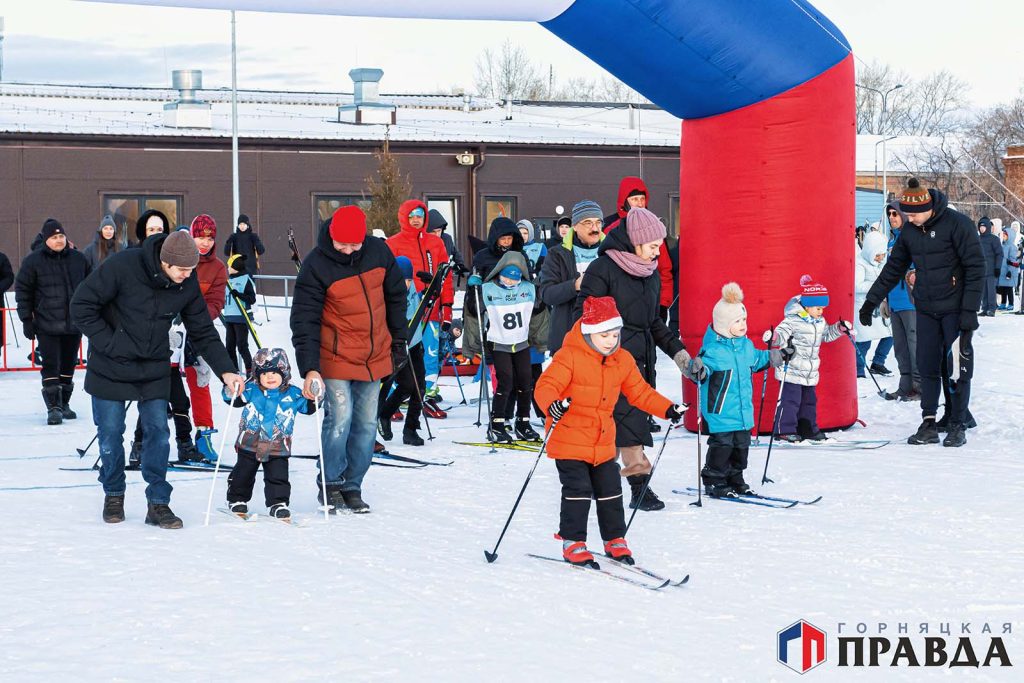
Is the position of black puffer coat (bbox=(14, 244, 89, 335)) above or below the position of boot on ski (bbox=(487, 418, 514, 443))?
above

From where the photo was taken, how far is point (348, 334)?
21.0ft

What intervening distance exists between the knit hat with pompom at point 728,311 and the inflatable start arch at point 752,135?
6.28ft

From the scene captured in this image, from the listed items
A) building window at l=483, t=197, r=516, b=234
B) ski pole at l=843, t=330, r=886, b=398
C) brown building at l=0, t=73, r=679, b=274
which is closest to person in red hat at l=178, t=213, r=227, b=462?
ski pole at l=843, t=330, r=886, b=398

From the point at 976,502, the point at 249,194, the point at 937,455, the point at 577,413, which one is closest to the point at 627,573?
the point at 577,413

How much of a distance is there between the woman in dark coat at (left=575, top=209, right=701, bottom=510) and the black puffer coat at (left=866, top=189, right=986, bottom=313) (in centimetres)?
258

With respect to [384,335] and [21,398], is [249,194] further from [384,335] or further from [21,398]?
[384,335]

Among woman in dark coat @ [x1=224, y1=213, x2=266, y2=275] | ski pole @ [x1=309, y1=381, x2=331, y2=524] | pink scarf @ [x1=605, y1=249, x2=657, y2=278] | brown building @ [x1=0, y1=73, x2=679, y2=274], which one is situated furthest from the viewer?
brown building @ [x1=0, y1=73, x2=679, y2=274]

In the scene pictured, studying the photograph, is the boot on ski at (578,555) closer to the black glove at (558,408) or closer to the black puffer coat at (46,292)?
the black glove at (558,408)

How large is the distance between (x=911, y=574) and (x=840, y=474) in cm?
228

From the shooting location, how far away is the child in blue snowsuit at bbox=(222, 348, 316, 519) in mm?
6199

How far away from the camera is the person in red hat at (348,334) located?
627 centimetres

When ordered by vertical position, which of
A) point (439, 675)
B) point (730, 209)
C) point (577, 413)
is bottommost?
point (439, 675)

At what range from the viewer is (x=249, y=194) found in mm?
26266
